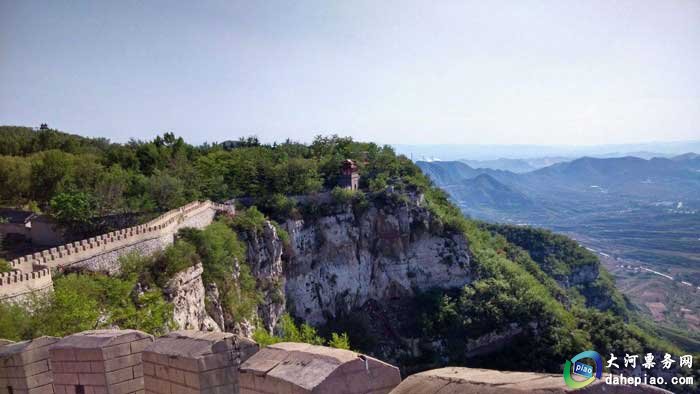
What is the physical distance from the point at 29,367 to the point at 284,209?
34.3 m

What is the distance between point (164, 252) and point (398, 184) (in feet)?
93.8

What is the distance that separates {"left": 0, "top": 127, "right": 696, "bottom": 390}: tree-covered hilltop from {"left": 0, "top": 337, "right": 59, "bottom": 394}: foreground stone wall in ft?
50.5

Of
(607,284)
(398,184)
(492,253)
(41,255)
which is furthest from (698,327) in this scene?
(41,255)

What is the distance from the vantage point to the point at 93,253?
21188 mm

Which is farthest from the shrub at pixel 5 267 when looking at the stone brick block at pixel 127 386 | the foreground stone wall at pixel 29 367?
the stone brick block at pixel 127 386

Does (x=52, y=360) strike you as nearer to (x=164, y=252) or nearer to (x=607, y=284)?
(x=164, y=252)

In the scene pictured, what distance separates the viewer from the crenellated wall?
17.0m

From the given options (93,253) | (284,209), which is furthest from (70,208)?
(284,209)

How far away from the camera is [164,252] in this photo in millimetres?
24547

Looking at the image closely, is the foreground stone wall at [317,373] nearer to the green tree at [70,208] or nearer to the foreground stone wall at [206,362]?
the foreground stone wall at [206,362]

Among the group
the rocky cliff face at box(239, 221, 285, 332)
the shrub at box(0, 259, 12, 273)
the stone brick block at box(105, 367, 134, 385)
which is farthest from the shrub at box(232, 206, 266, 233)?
the stone brick block at box(105, 367, 134, 385)

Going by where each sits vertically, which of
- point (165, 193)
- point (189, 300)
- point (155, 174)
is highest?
point (155, 174)

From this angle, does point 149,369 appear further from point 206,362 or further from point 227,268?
point 227,268

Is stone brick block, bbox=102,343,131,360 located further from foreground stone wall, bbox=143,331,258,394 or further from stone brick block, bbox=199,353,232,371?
stone brick block, bbox=199,353,232,371
